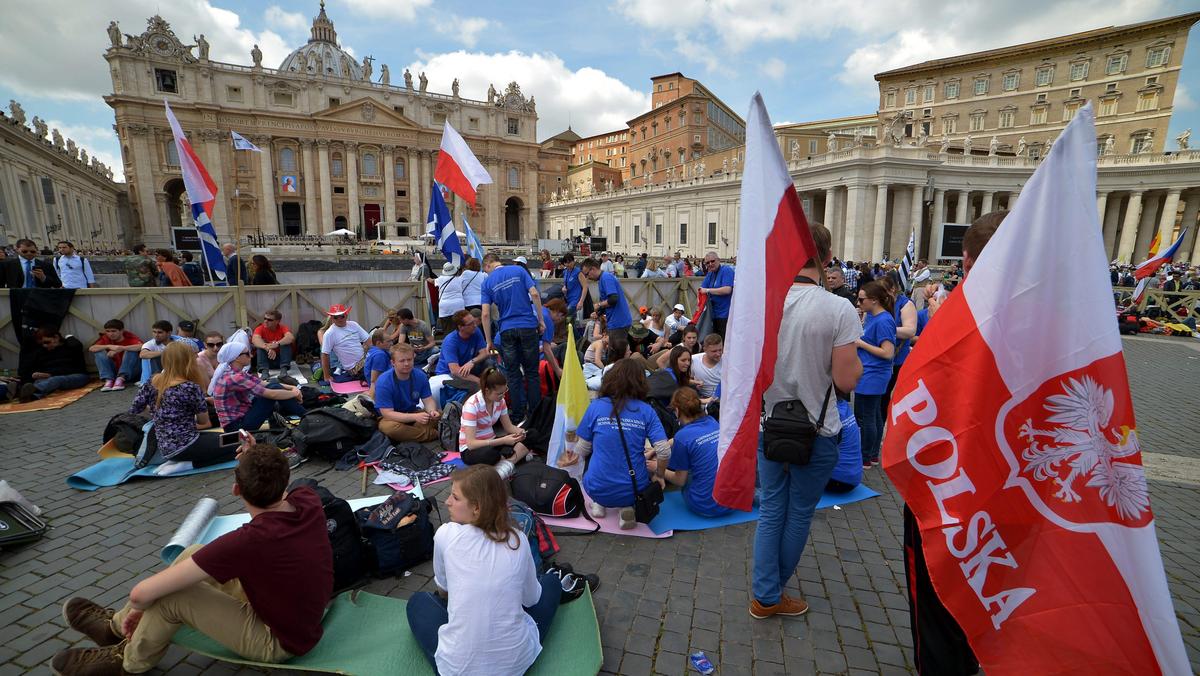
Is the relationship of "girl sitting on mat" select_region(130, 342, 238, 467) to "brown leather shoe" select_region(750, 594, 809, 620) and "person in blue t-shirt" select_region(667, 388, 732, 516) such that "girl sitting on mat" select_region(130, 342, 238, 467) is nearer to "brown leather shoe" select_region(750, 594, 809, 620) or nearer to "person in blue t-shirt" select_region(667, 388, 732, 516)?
"person in blue t-shirt" select_region(667, 388, 732, 516)

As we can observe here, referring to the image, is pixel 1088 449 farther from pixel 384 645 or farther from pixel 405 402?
pixel 405 402

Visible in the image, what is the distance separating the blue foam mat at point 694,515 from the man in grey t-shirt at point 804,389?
4.06ft

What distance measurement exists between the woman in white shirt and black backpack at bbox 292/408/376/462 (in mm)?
3500

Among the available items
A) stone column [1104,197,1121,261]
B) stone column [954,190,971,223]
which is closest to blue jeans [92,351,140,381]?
stone column [954,190,971,223]

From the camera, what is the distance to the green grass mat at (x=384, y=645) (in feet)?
8.91

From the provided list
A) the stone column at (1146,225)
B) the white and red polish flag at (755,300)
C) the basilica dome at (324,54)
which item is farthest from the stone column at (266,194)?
the stone column at (1146,225)

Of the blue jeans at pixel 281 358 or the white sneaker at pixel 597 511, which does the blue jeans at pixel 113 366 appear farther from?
the white sneaker at pixel 597 511

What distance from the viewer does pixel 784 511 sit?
3.04 metres

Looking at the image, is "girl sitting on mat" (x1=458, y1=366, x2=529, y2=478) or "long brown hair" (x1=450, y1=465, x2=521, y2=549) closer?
"long brown hair" (x1=450, y1=465, x2=521, y2=549)

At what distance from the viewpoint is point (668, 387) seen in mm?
6262

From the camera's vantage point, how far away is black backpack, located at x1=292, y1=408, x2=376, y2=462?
5.62 m

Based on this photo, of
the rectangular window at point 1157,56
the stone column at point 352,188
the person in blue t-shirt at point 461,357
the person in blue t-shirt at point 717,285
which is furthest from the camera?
the stone column at point 352,188

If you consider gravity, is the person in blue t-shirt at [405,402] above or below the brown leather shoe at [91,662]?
above

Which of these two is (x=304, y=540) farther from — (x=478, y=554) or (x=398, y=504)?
(x=398, y=504)
